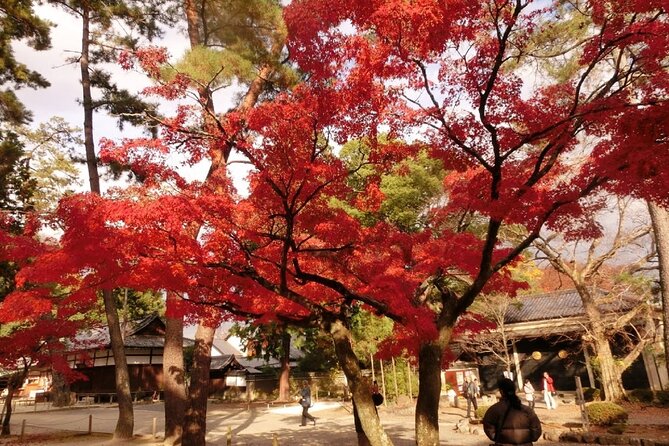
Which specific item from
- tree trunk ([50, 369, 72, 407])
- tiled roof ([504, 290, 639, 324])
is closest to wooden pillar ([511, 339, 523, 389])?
tiled roof ([504, 290, 639, 324])

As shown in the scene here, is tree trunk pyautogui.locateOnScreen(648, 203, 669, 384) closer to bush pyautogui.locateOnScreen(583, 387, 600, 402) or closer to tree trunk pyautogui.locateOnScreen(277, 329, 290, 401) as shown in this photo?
bush pyautogui.locateOnScreen(583, 387, 600, 402)

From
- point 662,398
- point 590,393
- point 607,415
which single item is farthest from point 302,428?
point 662,398

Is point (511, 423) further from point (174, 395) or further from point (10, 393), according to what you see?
point (10, 393)

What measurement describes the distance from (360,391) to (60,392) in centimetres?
3529

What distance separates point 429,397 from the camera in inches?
313

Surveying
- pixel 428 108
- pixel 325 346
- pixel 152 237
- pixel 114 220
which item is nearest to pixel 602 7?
pixel 428 108

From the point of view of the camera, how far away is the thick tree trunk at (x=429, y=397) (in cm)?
788

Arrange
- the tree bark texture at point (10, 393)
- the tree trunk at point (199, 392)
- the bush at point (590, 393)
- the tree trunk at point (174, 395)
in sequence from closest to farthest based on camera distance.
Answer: the tree trunk at point (199, 392), the tree trunk at point (174, 395), the tree bark texture at point (10, 393), the bush at point (590, 393)

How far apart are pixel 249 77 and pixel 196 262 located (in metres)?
5.29

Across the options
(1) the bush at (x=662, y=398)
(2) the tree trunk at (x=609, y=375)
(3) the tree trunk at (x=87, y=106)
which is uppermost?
(3) the tree trunk at (x=87, y=106)

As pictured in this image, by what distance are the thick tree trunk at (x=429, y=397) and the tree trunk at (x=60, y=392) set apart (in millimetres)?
34312

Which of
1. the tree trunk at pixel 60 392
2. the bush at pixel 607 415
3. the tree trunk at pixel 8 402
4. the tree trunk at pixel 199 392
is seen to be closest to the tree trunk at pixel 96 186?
the tree trunk at pixel 199 392

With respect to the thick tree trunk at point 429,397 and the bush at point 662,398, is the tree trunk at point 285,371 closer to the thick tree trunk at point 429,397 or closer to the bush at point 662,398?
the bush at point 662,398

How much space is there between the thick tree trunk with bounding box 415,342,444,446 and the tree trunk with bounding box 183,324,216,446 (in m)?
6.01
